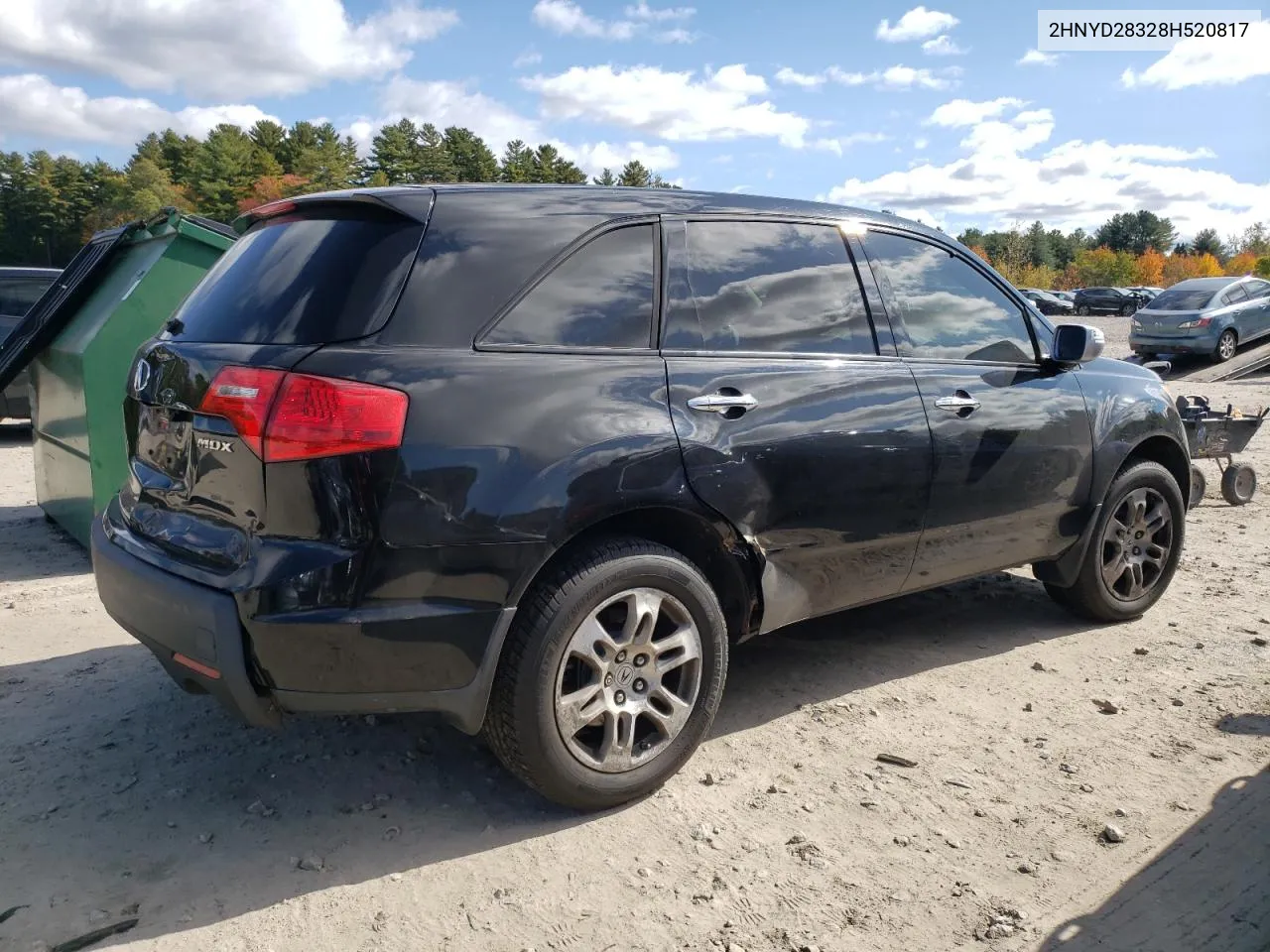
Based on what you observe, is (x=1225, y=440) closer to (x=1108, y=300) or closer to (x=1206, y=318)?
(x=1206, y=318)

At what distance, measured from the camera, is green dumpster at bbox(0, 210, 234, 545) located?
565 cm

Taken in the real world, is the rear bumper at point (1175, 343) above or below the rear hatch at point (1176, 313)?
below

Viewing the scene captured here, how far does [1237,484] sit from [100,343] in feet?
26.8

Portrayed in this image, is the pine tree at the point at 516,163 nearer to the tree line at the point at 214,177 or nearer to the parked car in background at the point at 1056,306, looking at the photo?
the tree line at the point at 214,177

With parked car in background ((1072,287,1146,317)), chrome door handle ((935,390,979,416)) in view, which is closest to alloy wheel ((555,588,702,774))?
chrome door handle ((935,390,979,416))

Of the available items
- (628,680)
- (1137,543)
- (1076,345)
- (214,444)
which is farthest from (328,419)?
(1137,543)

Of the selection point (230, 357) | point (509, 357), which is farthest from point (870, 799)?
point (230, 357)

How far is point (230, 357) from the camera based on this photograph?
2.82 meters

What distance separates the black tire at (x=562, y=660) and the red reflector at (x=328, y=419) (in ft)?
2.18

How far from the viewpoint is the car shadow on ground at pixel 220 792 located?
272cm

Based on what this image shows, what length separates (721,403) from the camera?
323cm

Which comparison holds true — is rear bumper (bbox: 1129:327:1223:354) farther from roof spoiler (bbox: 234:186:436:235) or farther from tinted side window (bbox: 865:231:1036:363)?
roof spoiler (bbox: 234:186:436:235)

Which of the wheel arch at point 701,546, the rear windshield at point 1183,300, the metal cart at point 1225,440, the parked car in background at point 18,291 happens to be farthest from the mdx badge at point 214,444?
the rear windshield at point 1183,300

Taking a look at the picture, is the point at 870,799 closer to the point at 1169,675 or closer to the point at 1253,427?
the point at 1169,675
